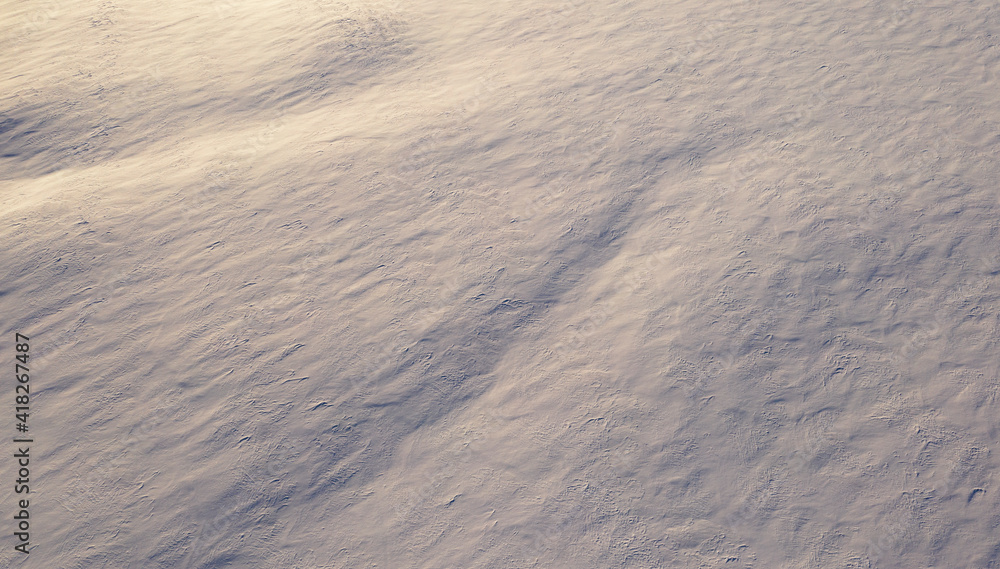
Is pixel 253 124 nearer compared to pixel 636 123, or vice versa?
pixel 636 123

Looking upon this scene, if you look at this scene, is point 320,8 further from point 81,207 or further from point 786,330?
point 786,330

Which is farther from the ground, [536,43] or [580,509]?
[536,43]

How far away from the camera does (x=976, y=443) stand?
183 inches

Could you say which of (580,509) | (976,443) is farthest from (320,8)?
(976,443)

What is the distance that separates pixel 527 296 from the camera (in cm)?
582

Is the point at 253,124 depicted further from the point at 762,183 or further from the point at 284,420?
the point at 762,183

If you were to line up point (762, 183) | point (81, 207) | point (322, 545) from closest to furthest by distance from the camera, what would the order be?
point (322, 545), point (762, 183), point (81, 207)

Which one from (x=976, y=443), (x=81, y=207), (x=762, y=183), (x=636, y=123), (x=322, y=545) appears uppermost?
(x=81, y=207)

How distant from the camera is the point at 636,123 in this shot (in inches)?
283

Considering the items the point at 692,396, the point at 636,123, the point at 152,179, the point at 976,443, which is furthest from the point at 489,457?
the point at 152,179

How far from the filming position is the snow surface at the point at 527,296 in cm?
460

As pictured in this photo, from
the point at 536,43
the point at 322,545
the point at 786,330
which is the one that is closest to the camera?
the point at 322,545

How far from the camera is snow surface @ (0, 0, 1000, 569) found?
15.1ft

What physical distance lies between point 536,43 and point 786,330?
17.2 feet
